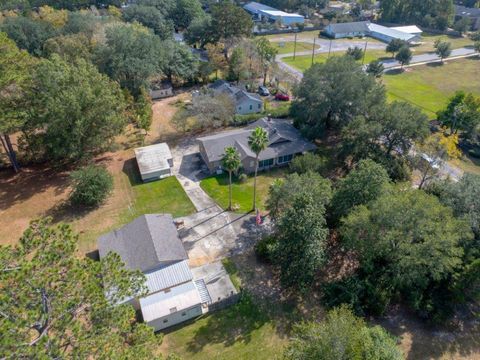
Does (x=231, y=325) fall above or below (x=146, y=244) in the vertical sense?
below

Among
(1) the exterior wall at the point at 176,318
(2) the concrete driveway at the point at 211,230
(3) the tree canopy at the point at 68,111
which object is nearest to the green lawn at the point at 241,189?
(2) the concrete driveway at the point at 211,230

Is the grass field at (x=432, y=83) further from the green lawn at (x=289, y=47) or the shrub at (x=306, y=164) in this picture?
the shrub at (x=306, y=164)

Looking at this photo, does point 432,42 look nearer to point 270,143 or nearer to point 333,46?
point 333,46

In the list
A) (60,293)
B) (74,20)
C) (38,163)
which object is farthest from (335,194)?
(74,20)

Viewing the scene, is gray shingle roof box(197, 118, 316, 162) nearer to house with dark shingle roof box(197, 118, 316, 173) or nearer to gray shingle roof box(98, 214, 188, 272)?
house with dark shingle roof box(197, 118, 316, 173)

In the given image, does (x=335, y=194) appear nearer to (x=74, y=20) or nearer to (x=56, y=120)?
(x=56, y=120)

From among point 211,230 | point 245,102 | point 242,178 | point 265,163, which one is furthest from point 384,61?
point 211,230
